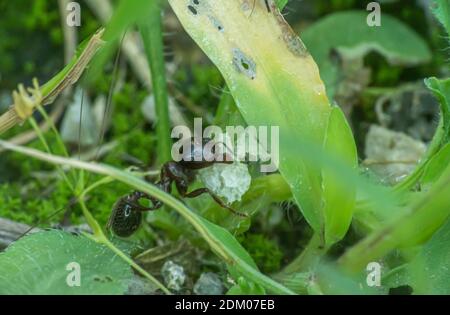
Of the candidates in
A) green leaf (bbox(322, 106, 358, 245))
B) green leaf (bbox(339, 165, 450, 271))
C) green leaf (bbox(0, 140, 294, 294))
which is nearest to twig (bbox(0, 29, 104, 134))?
green leaf (bbox(0, 140, 294, 294))

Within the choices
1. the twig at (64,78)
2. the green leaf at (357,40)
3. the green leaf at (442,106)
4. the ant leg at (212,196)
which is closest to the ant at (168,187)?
the ant leg at (212,196)

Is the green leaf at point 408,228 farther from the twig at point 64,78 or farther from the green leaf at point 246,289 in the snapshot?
the twig at point 64,78

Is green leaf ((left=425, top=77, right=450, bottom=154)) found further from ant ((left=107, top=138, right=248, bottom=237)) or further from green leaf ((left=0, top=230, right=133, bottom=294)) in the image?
green leaf ((left=0, top=230, right=133, bottom=294))

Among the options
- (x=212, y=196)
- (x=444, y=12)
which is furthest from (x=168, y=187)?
(x=444, y=12)

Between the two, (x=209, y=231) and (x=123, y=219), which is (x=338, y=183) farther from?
(x=123, y=219)

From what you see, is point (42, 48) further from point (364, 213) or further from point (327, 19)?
point (364, 213)

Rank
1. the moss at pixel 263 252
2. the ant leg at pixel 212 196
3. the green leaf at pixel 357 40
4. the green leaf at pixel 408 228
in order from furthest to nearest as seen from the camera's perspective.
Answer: the green leaf at pixel 357 40
the moss at pixel 263 252
the ant leg at pixel 212 196
the green leaf at pixel 408 228

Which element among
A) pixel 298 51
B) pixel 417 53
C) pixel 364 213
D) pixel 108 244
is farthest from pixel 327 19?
pixel 108 244
